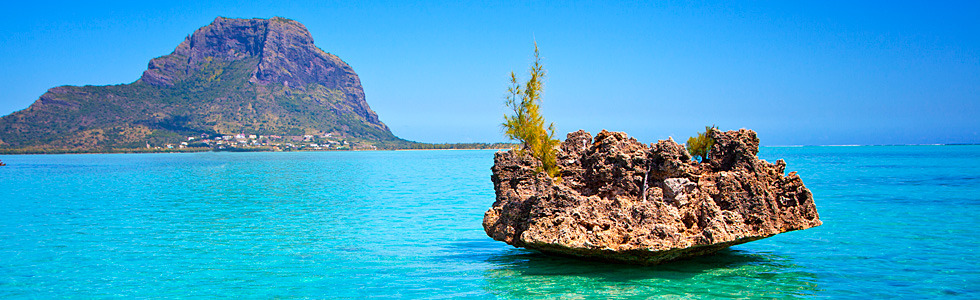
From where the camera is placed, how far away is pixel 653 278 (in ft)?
36.3

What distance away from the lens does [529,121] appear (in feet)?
45.8

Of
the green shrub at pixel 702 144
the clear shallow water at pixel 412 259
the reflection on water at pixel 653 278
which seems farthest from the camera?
the green shrub at pixel 702 144

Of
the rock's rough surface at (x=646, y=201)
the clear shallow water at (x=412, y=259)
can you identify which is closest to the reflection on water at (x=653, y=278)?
the clear shallow water at (x=412, y=259)

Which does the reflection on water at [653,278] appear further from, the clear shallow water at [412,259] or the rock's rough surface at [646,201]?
the rock's rough surface at [646,201]

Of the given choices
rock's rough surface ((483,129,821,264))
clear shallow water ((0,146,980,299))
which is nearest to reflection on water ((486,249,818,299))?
clear shallow water ((0,146,980,299))

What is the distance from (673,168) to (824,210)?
1456 centimetres

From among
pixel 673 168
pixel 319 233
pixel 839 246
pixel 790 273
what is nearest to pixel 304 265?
pixel 319 233

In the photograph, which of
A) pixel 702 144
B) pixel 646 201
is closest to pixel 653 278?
pixel 646 201

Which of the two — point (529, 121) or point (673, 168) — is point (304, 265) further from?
point (673, 168)

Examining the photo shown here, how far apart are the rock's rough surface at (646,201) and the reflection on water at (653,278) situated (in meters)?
0.31

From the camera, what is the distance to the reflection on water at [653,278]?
10320mm

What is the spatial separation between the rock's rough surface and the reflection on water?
311 millimetres

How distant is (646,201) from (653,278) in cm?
135

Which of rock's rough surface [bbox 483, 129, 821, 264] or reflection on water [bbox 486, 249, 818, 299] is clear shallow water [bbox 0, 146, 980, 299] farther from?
rock's rough surface [bbox 483, 129, 821, 264]
